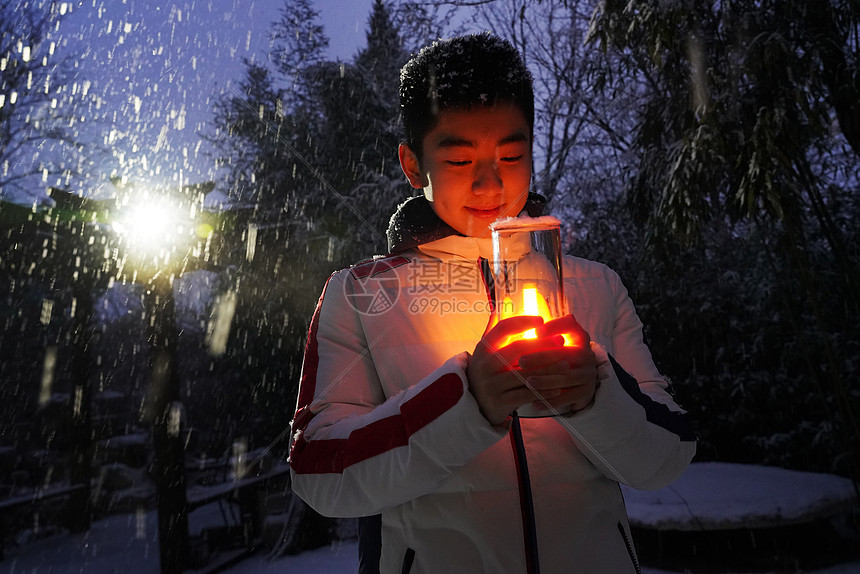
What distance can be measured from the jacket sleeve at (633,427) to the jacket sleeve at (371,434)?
19 centimetres

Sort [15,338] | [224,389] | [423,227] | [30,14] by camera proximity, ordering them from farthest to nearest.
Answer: [224,389]
[15,338]
[30,14]
[423,227]

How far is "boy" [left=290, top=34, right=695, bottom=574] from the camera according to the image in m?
0.98

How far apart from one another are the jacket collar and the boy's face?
0.09 meters

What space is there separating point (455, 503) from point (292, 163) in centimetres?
998

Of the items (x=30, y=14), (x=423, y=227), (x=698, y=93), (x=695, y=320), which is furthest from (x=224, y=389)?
(x=423, y=227)

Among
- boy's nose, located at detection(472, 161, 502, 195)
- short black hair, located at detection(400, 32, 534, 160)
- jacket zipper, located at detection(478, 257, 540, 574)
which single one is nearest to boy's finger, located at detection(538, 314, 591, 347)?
jacket zipper, located at detection(478, 257, 540, 574)

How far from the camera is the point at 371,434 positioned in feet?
3.46

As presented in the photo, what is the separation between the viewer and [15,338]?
9.84m

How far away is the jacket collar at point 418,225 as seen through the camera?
147 cm

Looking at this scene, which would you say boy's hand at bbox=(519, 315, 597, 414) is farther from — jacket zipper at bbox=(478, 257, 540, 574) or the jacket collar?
the jacket collar

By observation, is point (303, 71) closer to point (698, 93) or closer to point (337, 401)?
point (698, 93)

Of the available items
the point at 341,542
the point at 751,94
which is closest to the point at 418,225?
the point at 751,94

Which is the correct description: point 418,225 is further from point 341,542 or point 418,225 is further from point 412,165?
point 341,542

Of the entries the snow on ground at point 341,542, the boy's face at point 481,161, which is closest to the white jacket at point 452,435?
the boy's face at point 481,161
